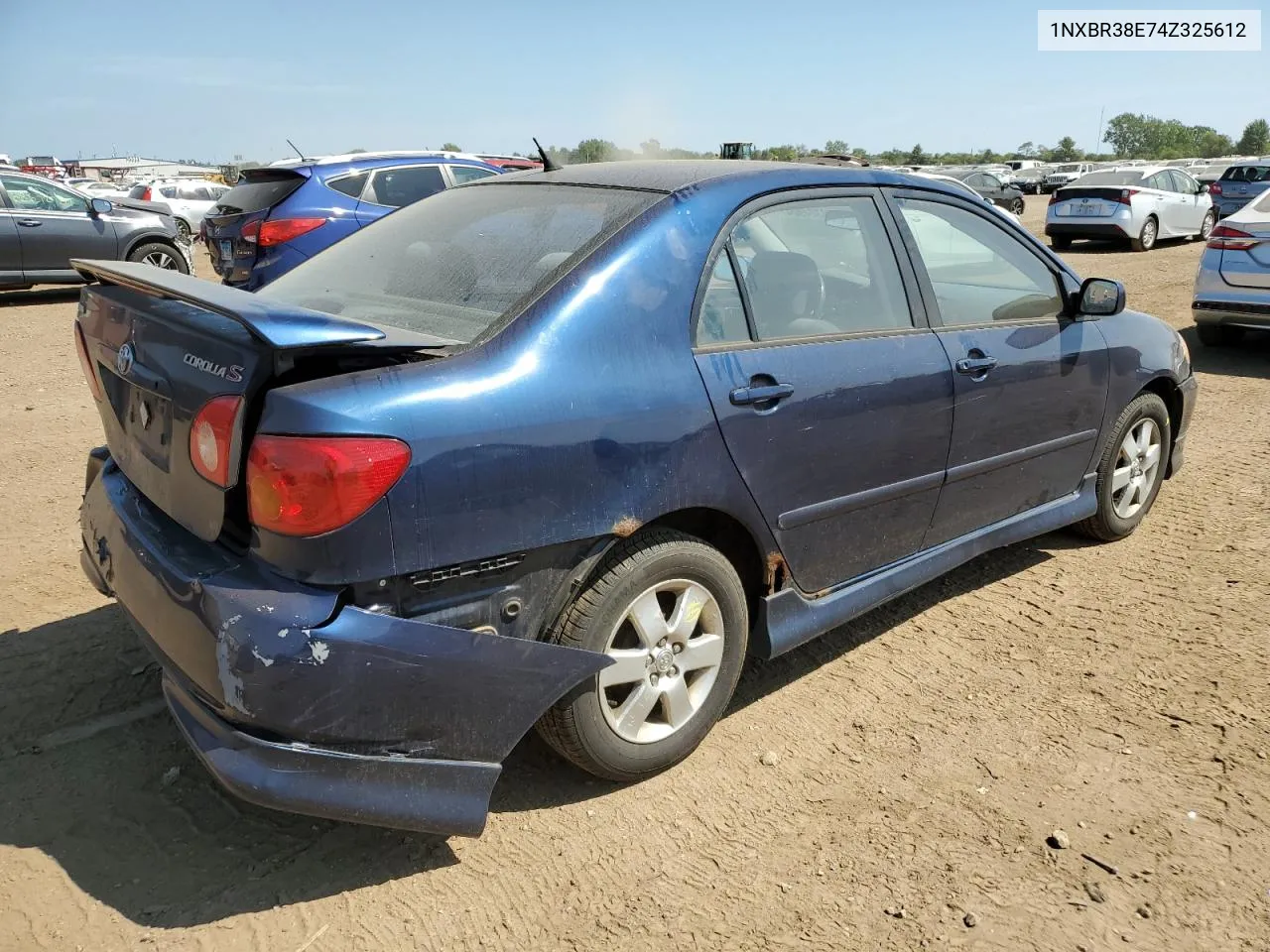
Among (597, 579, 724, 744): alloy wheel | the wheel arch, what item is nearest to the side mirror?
the wheel arch

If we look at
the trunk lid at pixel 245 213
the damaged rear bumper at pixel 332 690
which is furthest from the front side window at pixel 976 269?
the trunk lid at pixel 245 213

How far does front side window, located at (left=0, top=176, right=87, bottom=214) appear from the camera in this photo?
39.7ft

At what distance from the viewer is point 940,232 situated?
3.66 m

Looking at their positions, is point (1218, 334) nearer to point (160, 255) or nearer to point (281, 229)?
point (281, 229)

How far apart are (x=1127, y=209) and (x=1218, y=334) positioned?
9.11 m

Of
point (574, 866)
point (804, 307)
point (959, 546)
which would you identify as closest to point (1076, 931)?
point (574, 866)

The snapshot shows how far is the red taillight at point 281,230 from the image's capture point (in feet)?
27.5

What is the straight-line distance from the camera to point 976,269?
12.7 feet

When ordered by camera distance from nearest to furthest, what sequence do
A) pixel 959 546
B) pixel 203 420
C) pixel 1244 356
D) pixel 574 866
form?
pixel 203 420, pixel 574 866, pixel 959 546, pixel 1244 356

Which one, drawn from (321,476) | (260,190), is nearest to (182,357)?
(321,476)

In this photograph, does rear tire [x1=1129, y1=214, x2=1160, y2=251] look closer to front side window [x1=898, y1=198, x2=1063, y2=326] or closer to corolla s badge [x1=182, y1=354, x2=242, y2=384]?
front side window [x1=898, y1=198, x2=1063, y2=326]

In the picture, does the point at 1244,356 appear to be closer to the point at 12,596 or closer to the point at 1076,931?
the point at 1076,931

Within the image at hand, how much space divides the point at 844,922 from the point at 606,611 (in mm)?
932

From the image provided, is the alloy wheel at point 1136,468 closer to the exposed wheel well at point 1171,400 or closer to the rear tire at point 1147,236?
the exposed wheel well at point 1171,400
